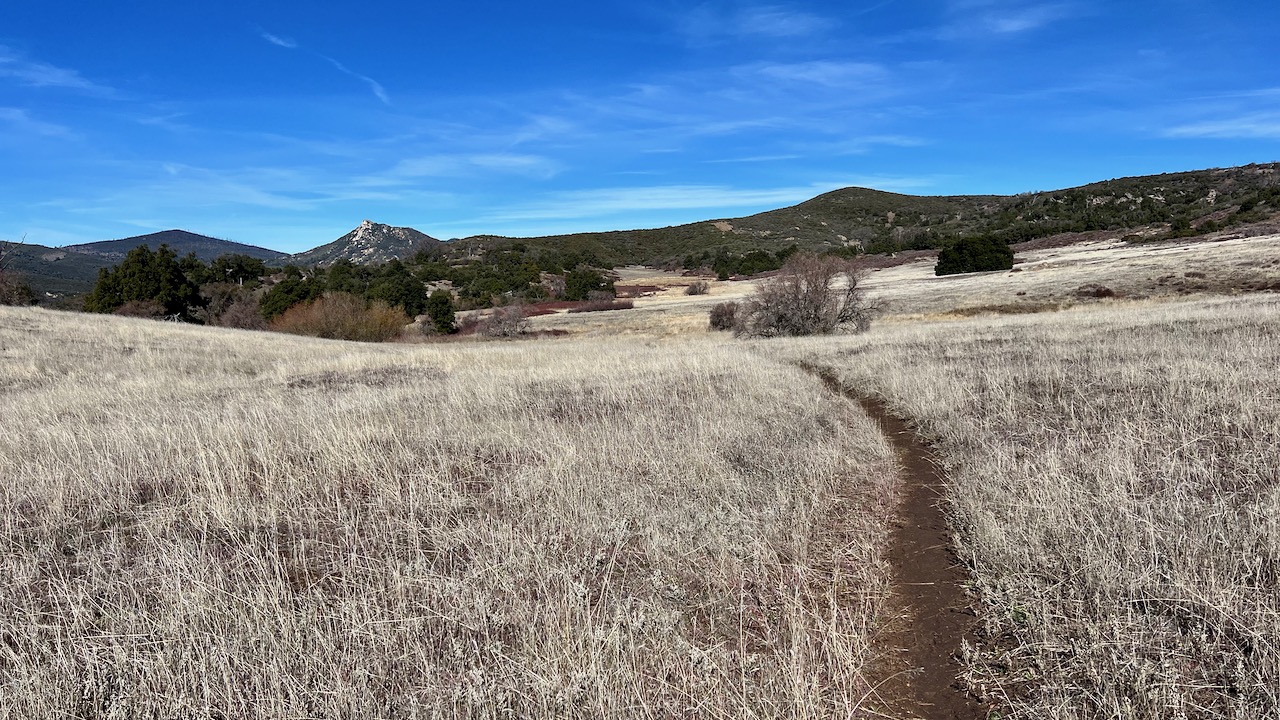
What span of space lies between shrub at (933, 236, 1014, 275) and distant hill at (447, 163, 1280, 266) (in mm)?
17034

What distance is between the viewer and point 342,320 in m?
43.9

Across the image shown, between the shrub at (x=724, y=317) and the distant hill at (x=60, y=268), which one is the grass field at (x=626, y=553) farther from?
Answer: the distant hill at (x=60, y=268)

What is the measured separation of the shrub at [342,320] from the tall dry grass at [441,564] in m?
37.6

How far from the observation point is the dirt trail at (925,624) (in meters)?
3.13

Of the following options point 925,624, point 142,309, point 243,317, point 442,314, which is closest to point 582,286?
point 442,314

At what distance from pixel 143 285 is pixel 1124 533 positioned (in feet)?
212

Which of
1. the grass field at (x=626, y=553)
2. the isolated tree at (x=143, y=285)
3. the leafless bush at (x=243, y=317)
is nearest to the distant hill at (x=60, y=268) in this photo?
the isolated tree at (x=143, y=285)

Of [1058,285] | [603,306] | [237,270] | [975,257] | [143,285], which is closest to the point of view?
[1058,285]

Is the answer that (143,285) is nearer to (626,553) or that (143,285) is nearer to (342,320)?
(342,320)

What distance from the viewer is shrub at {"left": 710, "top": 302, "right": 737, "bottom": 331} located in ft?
129

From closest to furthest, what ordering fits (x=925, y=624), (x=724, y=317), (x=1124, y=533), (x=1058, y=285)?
1. (x=925, y=624)
2. (x=1124, y=533)
3. (x=1058, y=285)
4. (x=724, y=317)

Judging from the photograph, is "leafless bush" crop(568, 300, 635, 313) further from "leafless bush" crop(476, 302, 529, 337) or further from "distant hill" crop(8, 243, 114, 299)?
"distant hill" crop(8, 243, 114, 299)

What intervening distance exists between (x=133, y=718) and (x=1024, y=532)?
17.6ft

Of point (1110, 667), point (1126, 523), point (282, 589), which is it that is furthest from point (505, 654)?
point (1126, 523)
